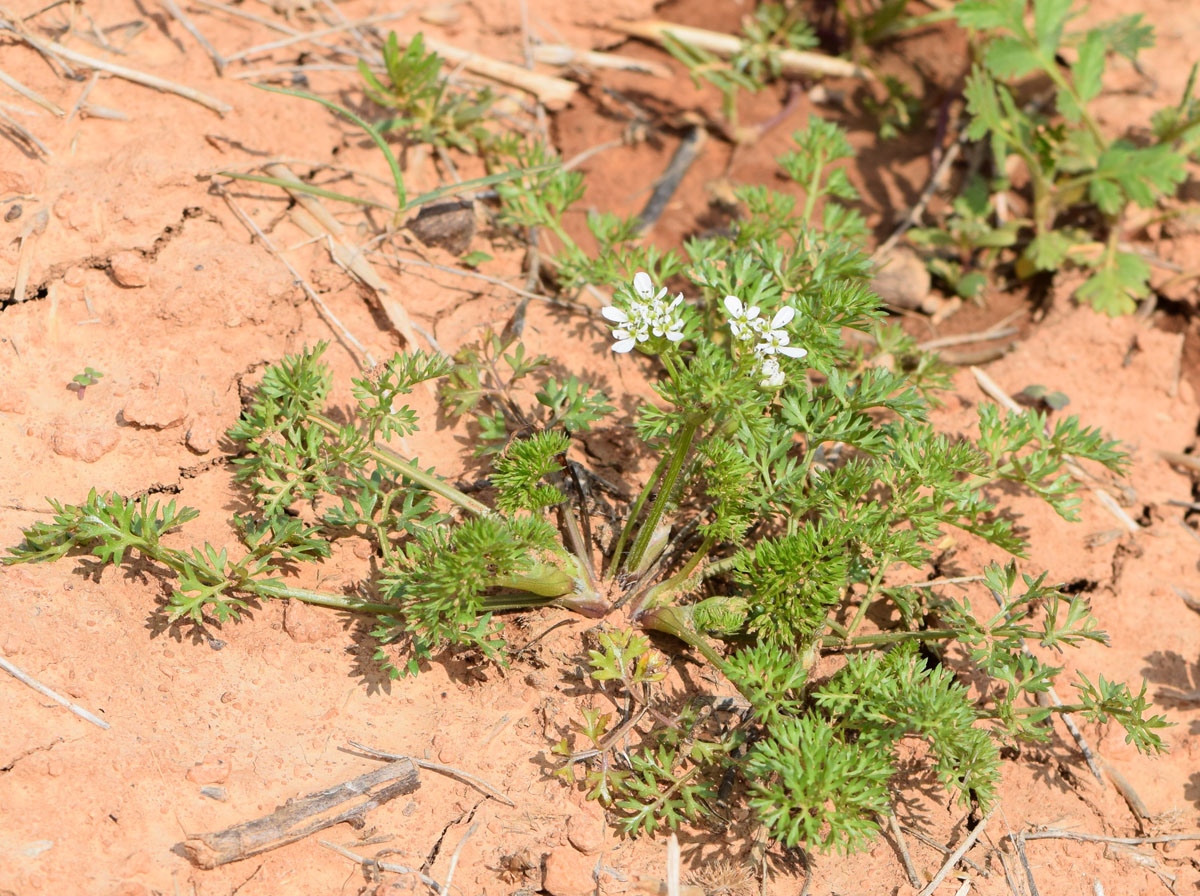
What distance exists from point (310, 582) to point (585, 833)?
132cm

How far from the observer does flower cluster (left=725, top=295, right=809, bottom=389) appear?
302cm

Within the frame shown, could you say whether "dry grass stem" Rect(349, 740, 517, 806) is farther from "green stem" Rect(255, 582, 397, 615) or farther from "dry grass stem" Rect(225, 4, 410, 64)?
"dry grass stem" Rect(225, 4, 410, 64)

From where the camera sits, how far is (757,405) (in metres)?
3.09

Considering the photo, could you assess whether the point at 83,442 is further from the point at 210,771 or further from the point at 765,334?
the point at 765,334

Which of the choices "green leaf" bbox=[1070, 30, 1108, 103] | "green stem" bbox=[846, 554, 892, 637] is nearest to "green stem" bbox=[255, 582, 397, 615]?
"green stem" bbox=[846, 554, 892, 637]

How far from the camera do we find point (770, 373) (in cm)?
304

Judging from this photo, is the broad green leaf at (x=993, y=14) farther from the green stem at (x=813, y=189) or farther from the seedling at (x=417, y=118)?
the seedling at (x=417, y=118)

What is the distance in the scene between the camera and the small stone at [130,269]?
383cm

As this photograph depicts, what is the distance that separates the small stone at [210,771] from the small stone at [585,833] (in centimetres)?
109

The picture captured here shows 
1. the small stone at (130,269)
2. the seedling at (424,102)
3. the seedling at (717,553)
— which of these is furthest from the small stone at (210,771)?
the seedling at (424,102)

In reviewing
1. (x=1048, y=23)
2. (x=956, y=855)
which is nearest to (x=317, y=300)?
(x=956, y=855)

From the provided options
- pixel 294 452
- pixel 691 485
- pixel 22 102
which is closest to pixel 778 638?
pixel 691 485

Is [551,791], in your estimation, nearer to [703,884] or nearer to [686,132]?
[703,884]

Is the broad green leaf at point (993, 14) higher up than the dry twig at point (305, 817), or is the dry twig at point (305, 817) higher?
the broad green leaf at point (993, 14)
